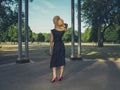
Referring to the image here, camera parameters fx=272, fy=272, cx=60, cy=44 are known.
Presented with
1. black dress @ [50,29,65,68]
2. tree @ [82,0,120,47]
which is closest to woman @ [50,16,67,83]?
black dress @ [50,29,65,68]

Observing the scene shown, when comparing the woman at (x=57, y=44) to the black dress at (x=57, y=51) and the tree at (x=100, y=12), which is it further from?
the tree at (x=100, y=12)

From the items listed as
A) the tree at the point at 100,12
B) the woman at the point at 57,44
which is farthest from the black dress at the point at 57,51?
the tree at the point at 100,12

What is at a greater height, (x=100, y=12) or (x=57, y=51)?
(x=100, y=12)

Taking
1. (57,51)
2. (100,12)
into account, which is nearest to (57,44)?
(57,51)

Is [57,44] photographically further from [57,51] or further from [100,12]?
[100,12]

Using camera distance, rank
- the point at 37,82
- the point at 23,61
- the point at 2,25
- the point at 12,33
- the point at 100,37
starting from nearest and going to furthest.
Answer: the point at 37,82 < the point at 23,61 < the point at 2,25 < the point at 100,37 < the point at 12,33

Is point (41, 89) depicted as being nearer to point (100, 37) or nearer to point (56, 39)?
point (56, 39)

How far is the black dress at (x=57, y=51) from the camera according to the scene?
303 inches

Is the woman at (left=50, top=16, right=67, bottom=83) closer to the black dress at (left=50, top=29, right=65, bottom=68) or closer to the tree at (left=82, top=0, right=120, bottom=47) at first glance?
the black dress at (left=50, top=29, right=65, bottom=68)

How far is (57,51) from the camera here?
776 cm

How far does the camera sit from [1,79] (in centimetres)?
824

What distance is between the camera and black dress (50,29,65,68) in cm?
770

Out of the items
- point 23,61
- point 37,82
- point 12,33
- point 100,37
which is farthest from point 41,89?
point 12,33

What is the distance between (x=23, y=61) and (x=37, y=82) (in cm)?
574
